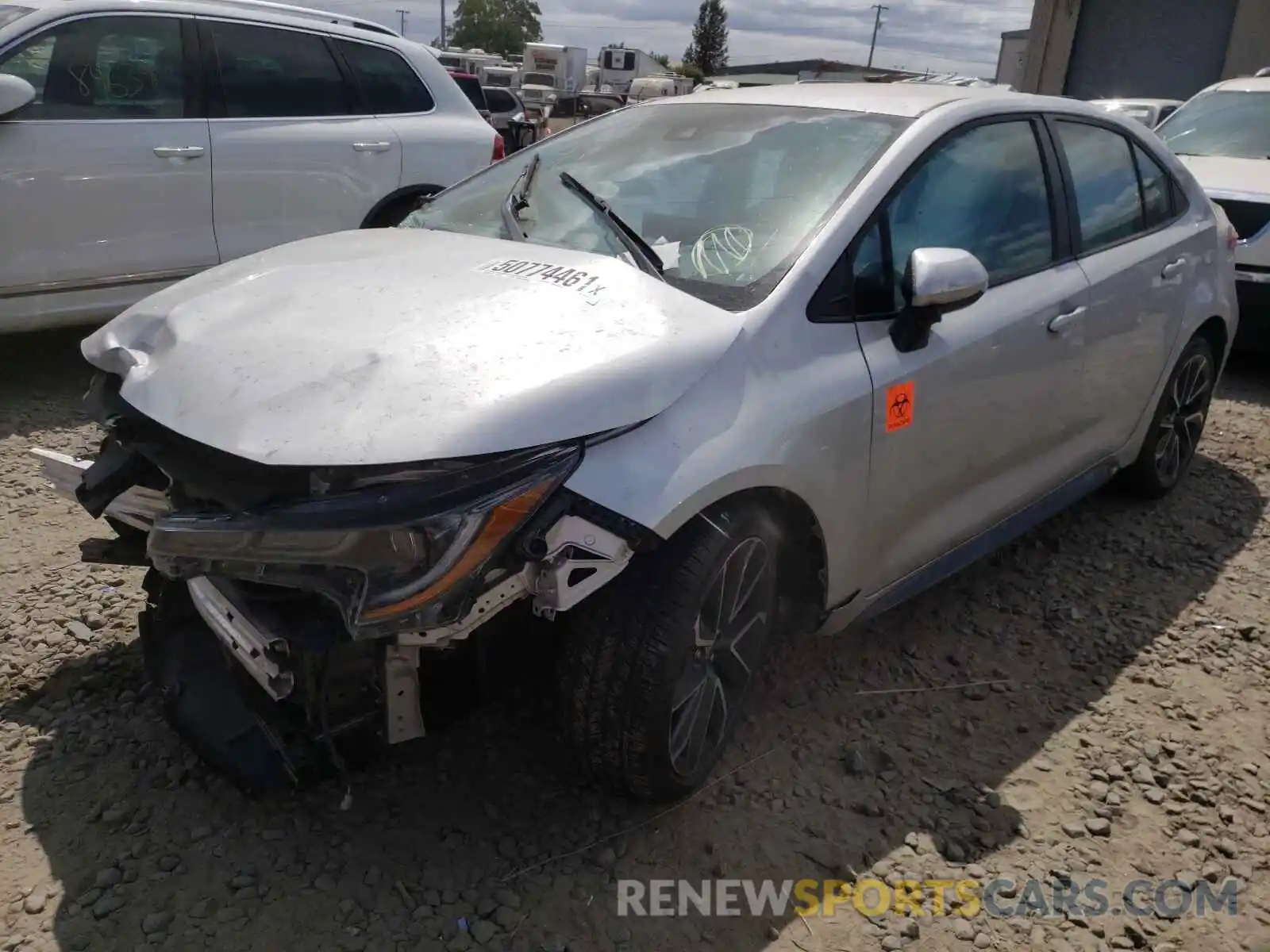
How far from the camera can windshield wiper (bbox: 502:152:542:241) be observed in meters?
Result: 2.93

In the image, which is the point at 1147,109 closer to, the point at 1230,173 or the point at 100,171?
the point at 1230,173

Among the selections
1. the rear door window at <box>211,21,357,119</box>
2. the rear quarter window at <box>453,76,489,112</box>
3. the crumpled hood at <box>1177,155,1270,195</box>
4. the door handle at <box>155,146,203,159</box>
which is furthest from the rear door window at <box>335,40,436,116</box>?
the rear quarter window at <box>453,76,489,112</box>

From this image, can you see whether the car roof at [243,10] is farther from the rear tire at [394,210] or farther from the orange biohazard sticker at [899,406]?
the orange biohazard sticker at [899,406]

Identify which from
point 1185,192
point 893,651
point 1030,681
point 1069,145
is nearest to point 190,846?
point 893,651

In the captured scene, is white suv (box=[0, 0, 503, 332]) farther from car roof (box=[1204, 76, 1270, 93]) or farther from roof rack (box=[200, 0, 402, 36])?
car roof (box=[1204, 76, 1270, 93])

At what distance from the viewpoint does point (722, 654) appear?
2457 mm

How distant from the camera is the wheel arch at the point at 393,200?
5820mm

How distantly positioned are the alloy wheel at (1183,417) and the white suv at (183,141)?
3.97 meters

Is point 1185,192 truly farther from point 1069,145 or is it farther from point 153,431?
point 153,431

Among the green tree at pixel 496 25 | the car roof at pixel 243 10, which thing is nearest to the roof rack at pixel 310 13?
the car roof at pixel 243 10

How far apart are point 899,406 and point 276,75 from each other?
4.29m

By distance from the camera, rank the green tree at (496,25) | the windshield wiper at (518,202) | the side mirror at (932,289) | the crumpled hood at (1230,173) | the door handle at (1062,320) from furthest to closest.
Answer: the green tree at (496,25) → the crumpled hood at (1230,173) → the door handle at (1062,320) → the windshield wiper at (518,202) → the side mirror at (932,289)

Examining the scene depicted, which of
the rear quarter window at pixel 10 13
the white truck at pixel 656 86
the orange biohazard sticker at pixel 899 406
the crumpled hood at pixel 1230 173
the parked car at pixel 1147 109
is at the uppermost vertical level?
the rear quarter window at pixel 10 13

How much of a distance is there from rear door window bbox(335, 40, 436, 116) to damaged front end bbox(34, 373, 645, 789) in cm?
410
